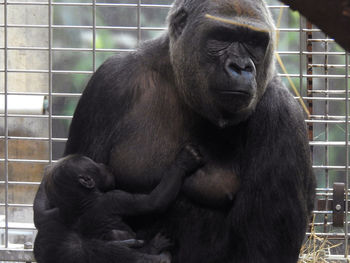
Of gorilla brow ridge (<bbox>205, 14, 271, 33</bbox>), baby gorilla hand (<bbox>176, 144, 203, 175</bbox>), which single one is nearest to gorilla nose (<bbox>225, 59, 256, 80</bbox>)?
gorilla brow ridge (<bbox>205, 14, 271, 33</bbox>)

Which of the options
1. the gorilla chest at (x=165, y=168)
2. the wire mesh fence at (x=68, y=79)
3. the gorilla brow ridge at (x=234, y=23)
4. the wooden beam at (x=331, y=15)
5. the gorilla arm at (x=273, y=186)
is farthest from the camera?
the wire mesh fence at (x=68, y=79)

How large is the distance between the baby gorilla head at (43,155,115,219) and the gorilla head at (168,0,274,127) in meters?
0.42

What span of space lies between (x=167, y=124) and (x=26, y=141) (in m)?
1.77

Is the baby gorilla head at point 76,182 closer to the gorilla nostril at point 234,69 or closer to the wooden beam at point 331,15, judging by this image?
the gorilla nostril at point 234,69

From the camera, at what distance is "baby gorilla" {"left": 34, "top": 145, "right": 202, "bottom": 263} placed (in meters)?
2.53

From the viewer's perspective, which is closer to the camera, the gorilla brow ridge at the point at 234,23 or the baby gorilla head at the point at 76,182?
the gorilla brow ridge at the point at 234,23

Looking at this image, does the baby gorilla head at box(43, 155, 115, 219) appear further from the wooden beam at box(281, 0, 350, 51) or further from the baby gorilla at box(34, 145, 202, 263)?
the wooden beam at box(281, 0, 350, 51)

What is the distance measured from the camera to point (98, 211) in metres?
2.59

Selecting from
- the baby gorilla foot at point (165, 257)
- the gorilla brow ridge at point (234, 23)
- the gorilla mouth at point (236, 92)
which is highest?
the gorilla brow ridge at point (234, 23)

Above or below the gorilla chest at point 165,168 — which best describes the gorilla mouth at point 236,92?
above

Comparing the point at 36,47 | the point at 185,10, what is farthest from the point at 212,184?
the point at 36,47

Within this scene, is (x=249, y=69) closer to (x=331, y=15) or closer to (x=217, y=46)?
(x=217, y=46)

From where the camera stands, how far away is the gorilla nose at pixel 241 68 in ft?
7.26

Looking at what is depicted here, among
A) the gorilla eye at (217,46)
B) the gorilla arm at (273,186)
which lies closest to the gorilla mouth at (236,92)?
the gorilla eye at (217,46)
